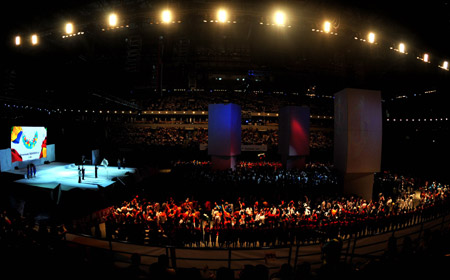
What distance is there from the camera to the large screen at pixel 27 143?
1559 cm

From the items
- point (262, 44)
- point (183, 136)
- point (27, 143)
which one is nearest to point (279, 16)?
point (262, 44)

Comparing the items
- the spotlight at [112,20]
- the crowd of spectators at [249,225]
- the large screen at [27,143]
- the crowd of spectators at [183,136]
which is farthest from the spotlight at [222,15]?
the crowd of spectators at [183,136]

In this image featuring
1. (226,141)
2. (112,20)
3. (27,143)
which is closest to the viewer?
(112,20)

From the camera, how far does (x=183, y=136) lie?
31.4m

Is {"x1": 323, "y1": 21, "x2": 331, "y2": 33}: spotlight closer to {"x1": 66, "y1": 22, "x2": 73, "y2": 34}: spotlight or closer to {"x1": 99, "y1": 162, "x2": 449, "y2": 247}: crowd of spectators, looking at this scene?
{"x1": 99, "y1": 162, "x2": 449, "y2": 247}: crowd of spectators

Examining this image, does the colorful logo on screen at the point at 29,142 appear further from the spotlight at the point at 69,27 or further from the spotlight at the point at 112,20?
the spotlight at the point at 112,20

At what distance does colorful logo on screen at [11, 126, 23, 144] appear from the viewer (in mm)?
15391

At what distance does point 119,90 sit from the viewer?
29828 mm

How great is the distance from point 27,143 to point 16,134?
4.40 feet

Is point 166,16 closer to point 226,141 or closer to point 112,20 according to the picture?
point 112,20

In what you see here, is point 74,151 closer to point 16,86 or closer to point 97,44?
point 16,86

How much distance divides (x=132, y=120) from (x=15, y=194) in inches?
898

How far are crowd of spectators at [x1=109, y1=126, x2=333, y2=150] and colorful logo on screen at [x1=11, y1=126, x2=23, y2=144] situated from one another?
13262mm

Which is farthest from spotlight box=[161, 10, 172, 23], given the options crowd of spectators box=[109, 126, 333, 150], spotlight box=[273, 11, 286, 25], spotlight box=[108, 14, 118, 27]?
crowd of spectators box=[109, 126, 333, 150]
